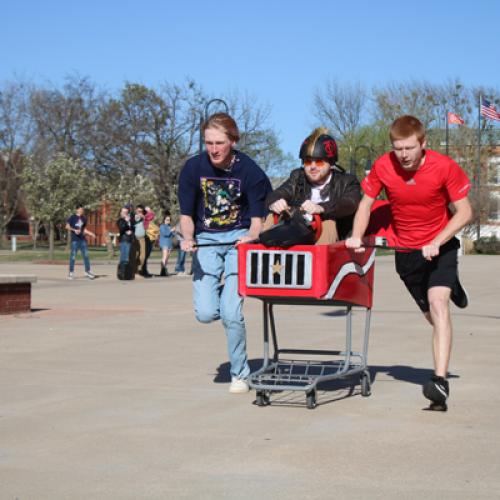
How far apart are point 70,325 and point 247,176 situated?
589 cm

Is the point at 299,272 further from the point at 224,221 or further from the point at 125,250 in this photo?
the point at 125,250

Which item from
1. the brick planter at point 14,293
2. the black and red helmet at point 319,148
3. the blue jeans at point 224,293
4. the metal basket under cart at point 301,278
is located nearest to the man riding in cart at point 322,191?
the black and red helmet at point 319,148

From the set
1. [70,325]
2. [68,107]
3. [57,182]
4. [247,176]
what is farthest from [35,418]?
[68,107]

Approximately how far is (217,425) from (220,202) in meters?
1.93

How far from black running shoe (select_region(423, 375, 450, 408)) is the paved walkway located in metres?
0.11

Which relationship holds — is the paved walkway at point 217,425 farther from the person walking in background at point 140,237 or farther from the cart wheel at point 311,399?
the person walking in background at point 140,237

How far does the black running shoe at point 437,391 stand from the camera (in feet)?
21.6

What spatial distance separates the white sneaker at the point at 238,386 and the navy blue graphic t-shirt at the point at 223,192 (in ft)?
3.73

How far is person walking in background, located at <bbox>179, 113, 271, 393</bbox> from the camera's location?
7414 mm

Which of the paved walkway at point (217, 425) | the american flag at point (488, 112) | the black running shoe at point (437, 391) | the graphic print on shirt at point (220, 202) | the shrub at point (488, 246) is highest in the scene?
the american flag at point (488, 112)

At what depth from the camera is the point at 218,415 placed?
6.54 meters

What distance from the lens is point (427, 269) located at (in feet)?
23.0

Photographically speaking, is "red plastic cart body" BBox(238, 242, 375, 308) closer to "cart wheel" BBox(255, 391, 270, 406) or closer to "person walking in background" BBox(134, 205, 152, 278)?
"cart wheel" BBox(255, 391, 270, 406)

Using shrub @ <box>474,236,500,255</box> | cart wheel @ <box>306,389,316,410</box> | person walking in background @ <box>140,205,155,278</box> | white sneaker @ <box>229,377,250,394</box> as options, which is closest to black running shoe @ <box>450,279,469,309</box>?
cart wheel @ <box>306,389,316,410</box>
